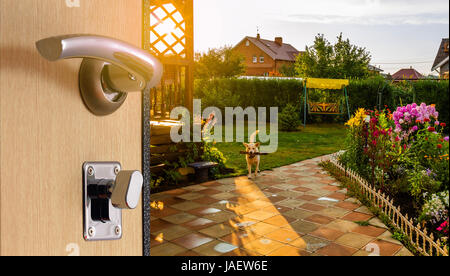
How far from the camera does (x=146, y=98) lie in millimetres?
732

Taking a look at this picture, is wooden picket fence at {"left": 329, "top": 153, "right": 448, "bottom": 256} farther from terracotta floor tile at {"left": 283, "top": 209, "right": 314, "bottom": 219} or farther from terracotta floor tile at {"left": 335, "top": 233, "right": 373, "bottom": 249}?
terracotta floor tile at {"left": 283, "top": 209, "right": 314, "bottom": 219}

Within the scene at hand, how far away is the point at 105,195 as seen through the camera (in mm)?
589

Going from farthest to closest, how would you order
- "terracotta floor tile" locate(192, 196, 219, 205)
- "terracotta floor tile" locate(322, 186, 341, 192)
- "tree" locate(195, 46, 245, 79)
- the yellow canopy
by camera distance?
"tree" locate(195, 46, 245, 79)
the yellow canopy
"terracotta floor tile" locate(322, 186, 341, 192)
"terracotta floor tile" locate(192, 196, 219, 205)

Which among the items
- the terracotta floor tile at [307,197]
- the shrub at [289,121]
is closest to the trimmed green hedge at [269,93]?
the shrub at [289,121]

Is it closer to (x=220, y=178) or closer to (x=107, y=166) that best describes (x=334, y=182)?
(x=220, y=178)

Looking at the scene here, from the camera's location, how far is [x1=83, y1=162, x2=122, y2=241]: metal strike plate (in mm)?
587

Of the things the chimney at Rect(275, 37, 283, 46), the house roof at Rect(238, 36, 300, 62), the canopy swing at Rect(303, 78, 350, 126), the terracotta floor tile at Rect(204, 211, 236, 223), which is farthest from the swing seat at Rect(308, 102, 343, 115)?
the chimney at Rect(275, 37, 283, 46)

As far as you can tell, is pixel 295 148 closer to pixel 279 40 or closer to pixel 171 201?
pixel 171 201

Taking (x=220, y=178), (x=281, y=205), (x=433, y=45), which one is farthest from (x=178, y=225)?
(x=433, y=45)

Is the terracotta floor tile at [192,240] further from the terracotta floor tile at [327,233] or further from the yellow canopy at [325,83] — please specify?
the yellow canopy at [325,83]

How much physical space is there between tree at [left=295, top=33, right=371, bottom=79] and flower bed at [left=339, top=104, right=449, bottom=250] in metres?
16.4

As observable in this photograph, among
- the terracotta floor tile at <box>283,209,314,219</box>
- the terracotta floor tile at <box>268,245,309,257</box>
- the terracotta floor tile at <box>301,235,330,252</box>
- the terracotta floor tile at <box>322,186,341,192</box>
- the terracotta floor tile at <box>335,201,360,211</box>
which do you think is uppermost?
the terracotta floor tile at <box>322,186,341,192</box>

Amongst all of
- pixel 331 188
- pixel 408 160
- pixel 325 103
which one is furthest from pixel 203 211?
pixel 325 103

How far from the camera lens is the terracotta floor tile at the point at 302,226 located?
4.06 meters
